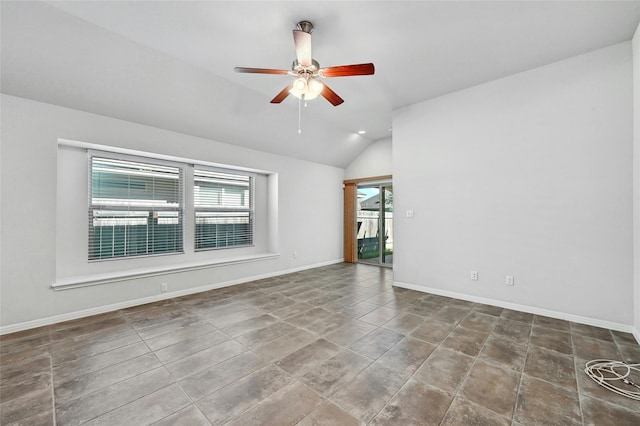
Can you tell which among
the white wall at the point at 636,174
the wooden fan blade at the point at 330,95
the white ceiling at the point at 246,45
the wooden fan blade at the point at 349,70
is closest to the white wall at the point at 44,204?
the white ceiling at the point at 246,45

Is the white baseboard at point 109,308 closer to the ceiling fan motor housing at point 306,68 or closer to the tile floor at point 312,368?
the tile floor at point 312,368

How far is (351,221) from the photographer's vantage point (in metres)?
7.04

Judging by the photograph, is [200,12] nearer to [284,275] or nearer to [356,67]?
[356,67]

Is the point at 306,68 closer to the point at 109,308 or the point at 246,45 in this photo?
the point at 246,45

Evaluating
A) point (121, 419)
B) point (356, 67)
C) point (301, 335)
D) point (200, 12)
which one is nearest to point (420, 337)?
point (301, 335)

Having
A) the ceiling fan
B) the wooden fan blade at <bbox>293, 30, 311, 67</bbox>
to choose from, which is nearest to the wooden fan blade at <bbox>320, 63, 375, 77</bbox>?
the ceiling fan

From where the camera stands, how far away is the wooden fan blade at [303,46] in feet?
7.00

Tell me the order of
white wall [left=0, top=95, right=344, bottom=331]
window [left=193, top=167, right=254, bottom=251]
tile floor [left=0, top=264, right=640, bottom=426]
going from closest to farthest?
→ 1. tile floor [left=0, top=264, right=640, bottom=426]
2. white wall [left=0, top=95, right=344, bottom=331]
3. window [left=193, top=167, right=254, bottom=251]

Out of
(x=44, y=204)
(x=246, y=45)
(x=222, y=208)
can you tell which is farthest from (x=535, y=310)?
(x=44, y=204)

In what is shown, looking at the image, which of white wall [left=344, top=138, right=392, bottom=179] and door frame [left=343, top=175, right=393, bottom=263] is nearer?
white wall [left=344, top=138, right=392, bottom=179]

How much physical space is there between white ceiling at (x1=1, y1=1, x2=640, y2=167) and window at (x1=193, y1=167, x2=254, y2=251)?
1157mm

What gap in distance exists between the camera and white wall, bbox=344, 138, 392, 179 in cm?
630

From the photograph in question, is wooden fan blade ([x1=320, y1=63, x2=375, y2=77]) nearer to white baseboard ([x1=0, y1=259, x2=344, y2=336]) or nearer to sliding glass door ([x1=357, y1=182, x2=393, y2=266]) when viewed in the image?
white baseboard ([x1=0, y1=259, x2=344, y2=336])

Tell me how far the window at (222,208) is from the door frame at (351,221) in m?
2.73
